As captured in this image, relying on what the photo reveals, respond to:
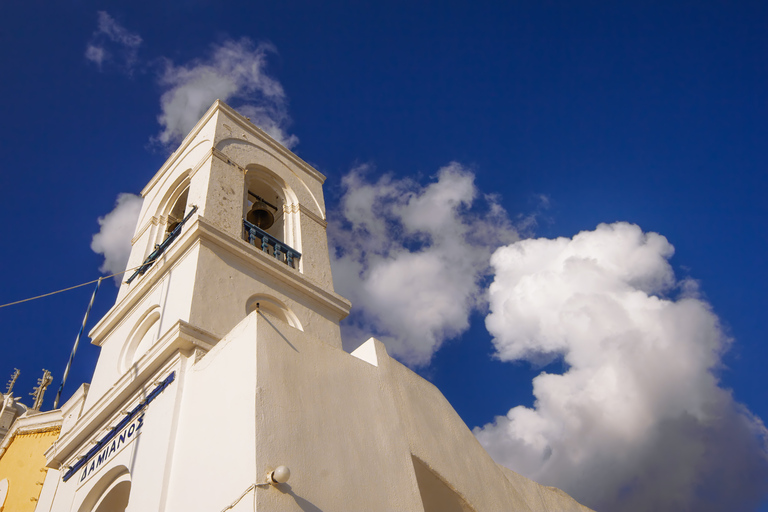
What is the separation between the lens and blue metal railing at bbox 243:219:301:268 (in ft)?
38.1

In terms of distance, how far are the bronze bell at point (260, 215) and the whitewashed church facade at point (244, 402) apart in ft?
0.14

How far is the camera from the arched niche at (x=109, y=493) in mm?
8398

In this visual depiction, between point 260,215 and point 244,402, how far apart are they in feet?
24.3

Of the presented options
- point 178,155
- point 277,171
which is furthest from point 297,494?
point 178,155

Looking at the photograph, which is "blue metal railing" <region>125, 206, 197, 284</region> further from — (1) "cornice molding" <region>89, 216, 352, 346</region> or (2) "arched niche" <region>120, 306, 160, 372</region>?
(2) "arched niche" <region>120, 306, 160, 372</region>

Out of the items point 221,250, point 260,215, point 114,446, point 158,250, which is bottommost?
point 114,446

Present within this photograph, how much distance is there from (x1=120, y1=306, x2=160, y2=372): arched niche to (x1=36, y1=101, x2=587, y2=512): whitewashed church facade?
3 cm

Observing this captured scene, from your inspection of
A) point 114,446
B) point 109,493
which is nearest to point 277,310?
point 114,446

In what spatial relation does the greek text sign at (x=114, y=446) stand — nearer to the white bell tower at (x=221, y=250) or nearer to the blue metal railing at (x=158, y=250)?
the white bell tower at (x=221, y=250)

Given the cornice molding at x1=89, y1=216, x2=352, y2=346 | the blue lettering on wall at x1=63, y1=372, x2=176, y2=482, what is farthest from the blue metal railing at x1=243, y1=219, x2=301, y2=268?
the blue lettering on wall at x1=63, y1=372, x2=176, y2=482

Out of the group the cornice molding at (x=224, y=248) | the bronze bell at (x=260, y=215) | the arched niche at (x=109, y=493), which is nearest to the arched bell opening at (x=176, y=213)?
the bronze bell at (x=260, y=215)

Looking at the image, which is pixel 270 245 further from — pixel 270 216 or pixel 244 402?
pixel 244 402

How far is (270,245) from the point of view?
11820 millimetres

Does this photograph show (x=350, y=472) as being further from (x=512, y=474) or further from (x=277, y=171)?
(x=277, y=171)
